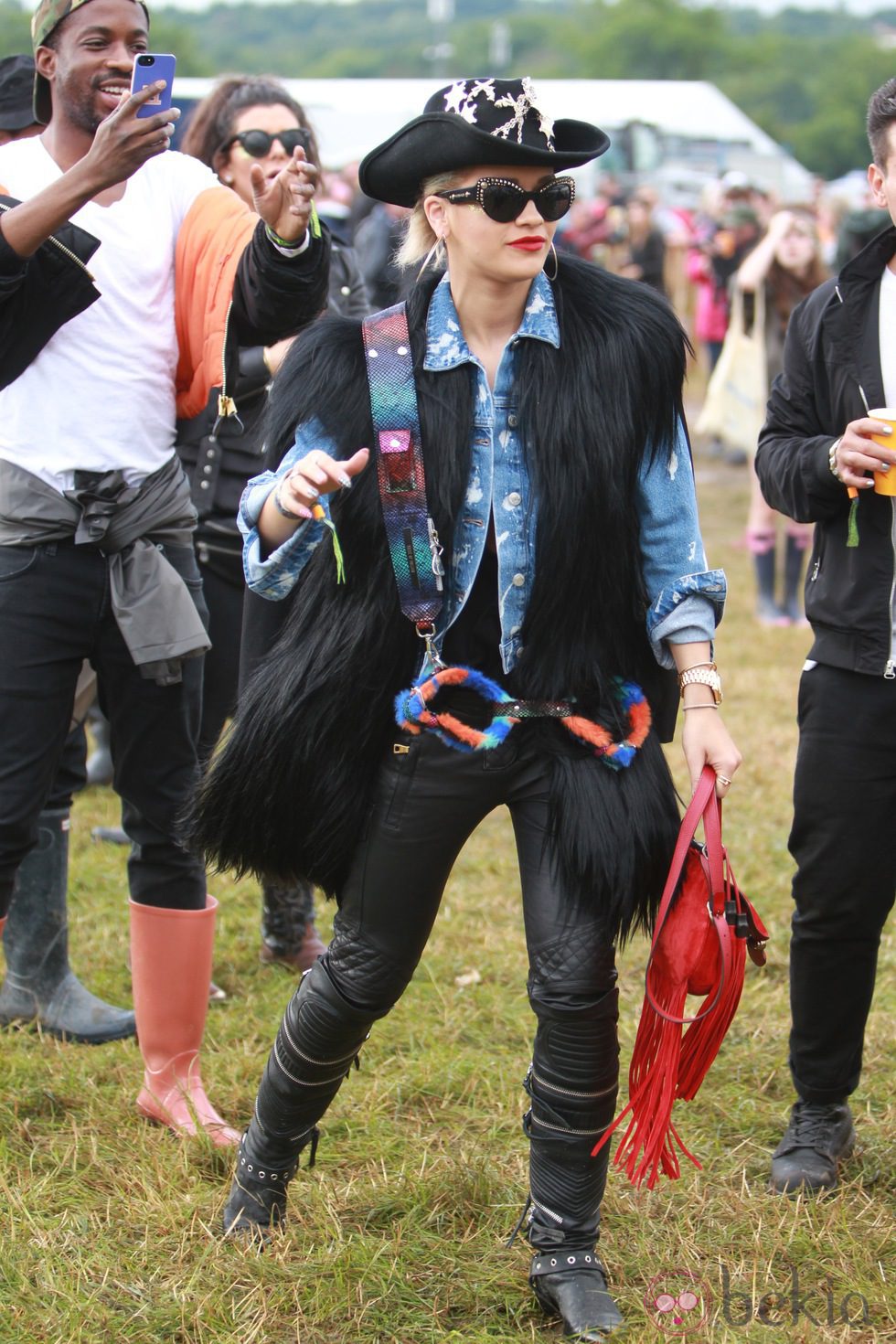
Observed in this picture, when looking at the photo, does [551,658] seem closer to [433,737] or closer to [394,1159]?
[433,737]

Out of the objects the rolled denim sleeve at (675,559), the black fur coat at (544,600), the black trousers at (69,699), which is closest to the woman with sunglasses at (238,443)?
the black trousers at (69,699)

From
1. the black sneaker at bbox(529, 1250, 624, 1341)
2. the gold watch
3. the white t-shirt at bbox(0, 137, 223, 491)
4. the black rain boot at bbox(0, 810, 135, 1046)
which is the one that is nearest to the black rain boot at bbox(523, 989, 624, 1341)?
the black sneaker at bbox(529, 1250, 624, 1341)

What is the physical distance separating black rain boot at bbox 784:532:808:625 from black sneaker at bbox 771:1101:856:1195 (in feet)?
19.5

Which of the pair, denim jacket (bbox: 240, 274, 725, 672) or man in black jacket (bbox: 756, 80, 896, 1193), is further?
man in black jacket (bbox: 756, 80, 896, 1193)

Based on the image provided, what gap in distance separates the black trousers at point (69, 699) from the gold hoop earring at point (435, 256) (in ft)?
3.33

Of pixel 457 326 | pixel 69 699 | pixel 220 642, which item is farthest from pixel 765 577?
pixel 457 326

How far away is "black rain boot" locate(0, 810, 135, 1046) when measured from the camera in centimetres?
439

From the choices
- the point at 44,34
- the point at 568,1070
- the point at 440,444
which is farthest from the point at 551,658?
the point at 44,34

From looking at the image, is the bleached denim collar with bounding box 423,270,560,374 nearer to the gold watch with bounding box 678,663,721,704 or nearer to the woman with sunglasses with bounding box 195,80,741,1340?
the woman with sunglasses with bounding box 195,80,741,1340

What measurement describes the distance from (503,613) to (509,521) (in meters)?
0.16

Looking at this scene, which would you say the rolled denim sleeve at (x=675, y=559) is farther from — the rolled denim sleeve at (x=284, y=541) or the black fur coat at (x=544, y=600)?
the rolled denim sleeve at (x=284, y=541)

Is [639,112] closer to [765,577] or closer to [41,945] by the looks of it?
Answer: [765,577]

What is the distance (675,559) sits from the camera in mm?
2910

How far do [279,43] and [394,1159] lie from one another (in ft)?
512
